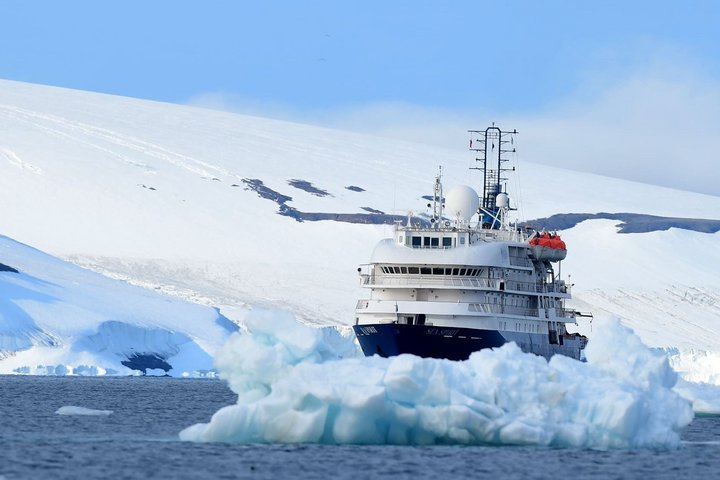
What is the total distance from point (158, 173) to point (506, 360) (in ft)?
341

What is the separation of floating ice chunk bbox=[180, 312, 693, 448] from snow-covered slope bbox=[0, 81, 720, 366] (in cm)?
6395

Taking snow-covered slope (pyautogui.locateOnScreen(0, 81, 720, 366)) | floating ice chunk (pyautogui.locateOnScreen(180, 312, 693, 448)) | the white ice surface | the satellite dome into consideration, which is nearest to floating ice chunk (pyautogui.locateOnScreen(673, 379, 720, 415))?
floating ice chunk (pyautogui.locateOnScreen(180, 312, 693, 448))

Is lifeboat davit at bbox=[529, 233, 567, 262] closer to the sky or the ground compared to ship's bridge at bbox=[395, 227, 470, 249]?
closer to the sky

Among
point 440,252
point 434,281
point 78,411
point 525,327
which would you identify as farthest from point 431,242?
point 78,411

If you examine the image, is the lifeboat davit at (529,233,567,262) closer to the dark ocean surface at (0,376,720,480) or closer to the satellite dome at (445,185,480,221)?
the satellite dome at (445,185,480,221)

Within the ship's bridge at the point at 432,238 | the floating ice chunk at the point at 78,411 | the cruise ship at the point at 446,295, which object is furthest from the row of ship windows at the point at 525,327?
the floating ice chunk at the point at 78,411

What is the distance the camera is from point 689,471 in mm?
31547

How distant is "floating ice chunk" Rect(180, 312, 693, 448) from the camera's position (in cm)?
3184

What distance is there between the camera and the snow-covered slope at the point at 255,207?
381ft

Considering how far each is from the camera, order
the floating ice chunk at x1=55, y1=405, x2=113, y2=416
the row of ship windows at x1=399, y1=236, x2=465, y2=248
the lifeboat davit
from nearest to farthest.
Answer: the floating ice chunk at x1=55, y1=405, x2=113, y2=416 → the row of ship windows at x1=399, y1=236, x2=465, y2=248 → the lifeboat davit

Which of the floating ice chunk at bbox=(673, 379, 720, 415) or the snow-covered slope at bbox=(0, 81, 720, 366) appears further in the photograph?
the snow-covered slope at bbox=(0, 81, 720, 366)

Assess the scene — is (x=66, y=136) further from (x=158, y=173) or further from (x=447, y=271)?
(x=447, y=271)

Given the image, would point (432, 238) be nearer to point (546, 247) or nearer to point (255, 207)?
point (546, 247)

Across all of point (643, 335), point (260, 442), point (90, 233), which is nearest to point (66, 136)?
point (90, 233)
